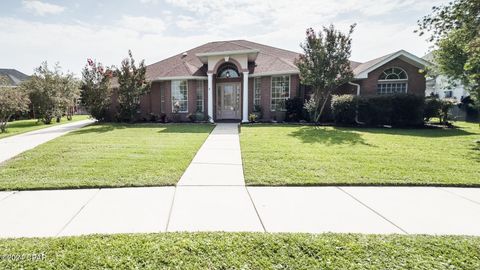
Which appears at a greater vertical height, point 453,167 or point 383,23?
point 383,23

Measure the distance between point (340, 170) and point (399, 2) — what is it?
1017cm

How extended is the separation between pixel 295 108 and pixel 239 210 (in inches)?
520

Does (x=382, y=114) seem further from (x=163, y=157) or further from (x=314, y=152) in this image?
(x=163, y=157)

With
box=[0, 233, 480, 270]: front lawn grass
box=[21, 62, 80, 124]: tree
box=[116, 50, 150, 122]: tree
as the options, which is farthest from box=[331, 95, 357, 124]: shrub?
box=[21, 62, 80, 124]: tree

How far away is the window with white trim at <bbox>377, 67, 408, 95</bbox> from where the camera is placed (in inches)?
645

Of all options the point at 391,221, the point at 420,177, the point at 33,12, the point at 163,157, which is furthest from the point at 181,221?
the point at 33,12

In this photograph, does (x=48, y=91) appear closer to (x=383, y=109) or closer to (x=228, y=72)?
(x=228, y=72)

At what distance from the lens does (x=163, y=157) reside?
7.06m

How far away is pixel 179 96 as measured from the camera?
1798 cm

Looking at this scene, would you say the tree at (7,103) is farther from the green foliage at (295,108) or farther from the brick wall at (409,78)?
the brick wall at (409,78)

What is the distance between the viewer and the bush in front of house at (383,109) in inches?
548

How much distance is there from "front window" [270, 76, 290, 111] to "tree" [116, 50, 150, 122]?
883 cm

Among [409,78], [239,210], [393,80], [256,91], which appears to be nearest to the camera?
[239,210]

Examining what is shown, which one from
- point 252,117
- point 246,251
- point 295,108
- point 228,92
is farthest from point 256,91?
point 246,251
